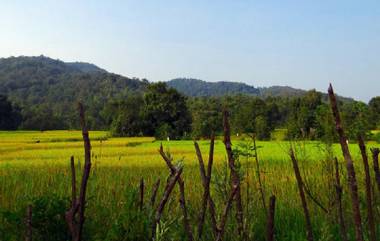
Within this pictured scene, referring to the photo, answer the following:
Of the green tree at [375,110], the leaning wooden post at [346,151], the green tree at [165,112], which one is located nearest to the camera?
the leaning wooden post at [346,151]

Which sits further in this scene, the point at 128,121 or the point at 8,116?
the point at 8,116

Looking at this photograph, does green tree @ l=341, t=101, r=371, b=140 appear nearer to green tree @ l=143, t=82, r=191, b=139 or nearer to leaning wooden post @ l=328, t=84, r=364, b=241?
leaning wooden post @ l=328, t=84, r=364, b=241

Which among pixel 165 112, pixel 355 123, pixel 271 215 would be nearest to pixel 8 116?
pixel 165 112

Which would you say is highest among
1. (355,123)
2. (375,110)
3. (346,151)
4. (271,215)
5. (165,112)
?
(375,110)

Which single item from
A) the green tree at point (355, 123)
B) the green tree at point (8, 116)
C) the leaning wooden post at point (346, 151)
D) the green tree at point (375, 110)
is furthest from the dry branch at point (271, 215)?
the green tree at point (8, 116)

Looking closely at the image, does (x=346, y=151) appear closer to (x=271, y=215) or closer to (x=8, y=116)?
(x=271, y=215)

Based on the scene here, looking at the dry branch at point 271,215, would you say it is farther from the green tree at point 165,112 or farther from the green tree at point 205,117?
the green tree at point 165,112

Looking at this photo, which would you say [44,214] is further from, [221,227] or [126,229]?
[221,227]

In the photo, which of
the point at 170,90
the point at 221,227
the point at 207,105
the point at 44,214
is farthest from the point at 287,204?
the point at 207,105

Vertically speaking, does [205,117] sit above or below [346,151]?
above

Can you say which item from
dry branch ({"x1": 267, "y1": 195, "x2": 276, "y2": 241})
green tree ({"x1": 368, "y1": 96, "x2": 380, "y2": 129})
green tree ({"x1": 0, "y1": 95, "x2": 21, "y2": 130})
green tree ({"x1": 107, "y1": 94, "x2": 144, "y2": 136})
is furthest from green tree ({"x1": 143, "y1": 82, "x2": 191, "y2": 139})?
dry branch ({"x1": 267, "y1": 195, "x2": 276, "y2": 241})

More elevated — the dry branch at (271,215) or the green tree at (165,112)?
the green tree at (165,112)

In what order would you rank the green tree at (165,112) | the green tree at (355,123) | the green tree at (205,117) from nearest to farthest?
1. the green tree at (355,123)
2. the green tree at (205,117)
3. the green tree at (165,112)

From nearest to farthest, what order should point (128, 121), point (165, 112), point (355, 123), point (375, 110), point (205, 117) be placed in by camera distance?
point (355, 123), point (128, 121), point (165, 112), point (375, 110), point (205, 117)
